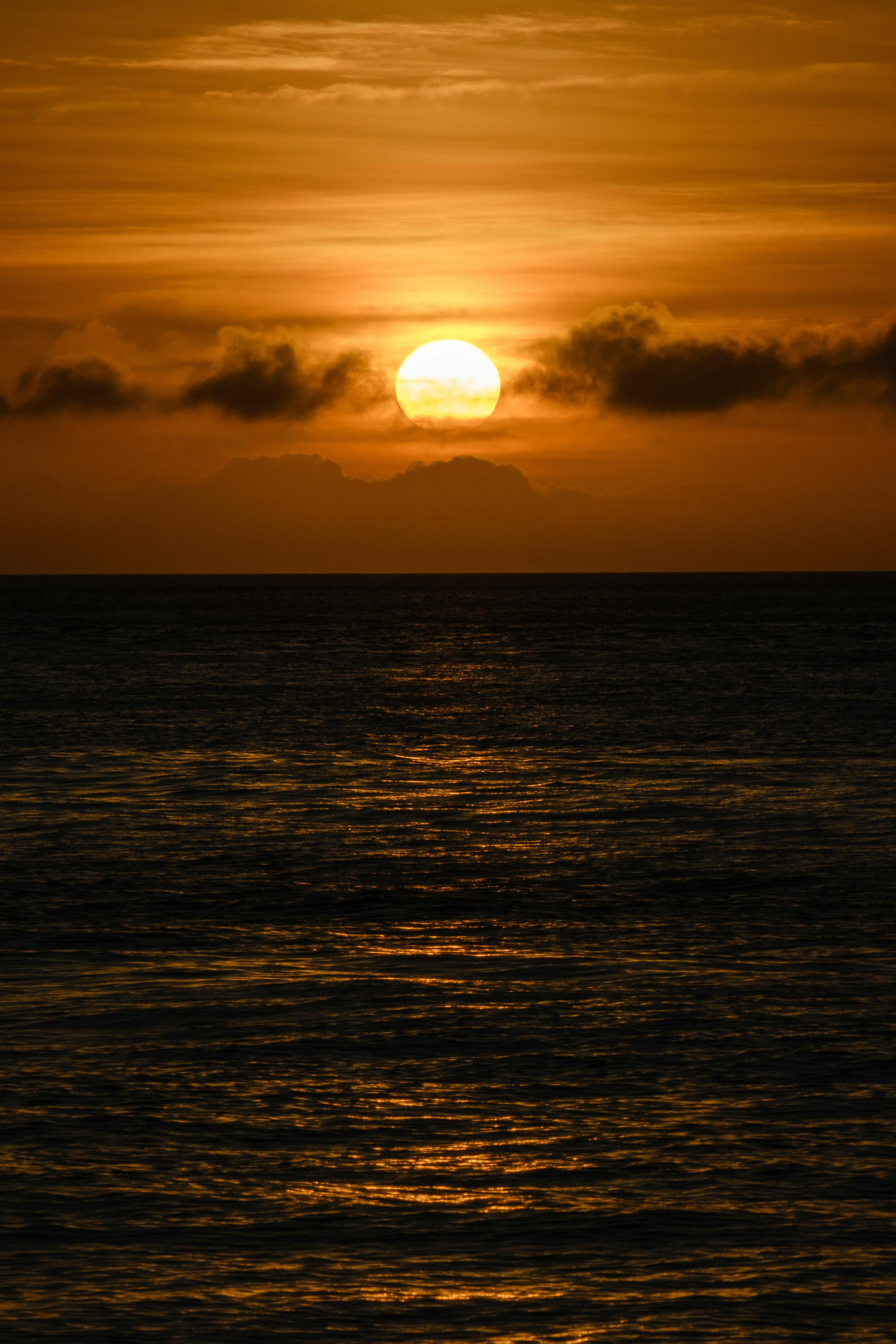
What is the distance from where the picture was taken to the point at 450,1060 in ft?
55.2

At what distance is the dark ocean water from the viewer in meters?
11.4

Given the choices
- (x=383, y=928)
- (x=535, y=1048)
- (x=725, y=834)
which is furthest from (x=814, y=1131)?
(x=725, y=834)

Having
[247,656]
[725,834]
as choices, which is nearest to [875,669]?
[247,656]

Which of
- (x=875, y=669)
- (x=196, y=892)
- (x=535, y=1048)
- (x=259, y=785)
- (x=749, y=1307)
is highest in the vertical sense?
(x=875, y=669)

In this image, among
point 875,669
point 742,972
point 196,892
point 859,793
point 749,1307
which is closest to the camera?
point 749,1307

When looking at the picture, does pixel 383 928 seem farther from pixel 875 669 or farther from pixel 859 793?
pixel 875 669

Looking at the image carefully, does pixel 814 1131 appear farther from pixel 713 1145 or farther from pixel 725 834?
pixel 725 834

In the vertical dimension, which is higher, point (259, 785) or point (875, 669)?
point (875, 669)

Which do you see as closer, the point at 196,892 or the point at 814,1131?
the point at 814,1131

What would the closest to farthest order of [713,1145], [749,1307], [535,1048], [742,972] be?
[749,1307] < [713,1145] < [535,1048] < [742,972]

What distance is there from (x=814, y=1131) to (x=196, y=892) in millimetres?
14922

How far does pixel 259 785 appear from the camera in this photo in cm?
4303

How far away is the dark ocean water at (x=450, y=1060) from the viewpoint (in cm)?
1144

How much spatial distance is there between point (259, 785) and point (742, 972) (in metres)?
24.0
